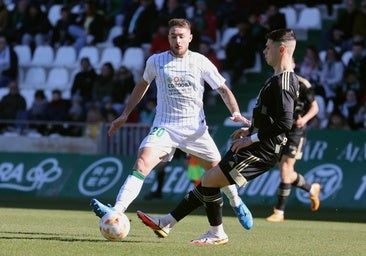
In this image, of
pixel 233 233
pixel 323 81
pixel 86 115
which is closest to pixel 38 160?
pixel 86 115

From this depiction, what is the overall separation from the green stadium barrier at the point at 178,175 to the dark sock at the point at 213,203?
8.16 metres

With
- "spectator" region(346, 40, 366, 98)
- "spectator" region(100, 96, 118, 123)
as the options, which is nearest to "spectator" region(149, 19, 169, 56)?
"spectator" region(100, 96, 118, 123)

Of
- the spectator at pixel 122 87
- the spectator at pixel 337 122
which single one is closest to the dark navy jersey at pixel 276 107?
the spectator at pixel 337 122

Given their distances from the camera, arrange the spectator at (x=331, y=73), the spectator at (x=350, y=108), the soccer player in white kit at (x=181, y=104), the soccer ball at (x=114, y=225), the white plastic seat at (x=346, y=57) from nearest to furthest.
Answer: the soccer ball at (x=114, y=225), the soccer player in white kit at (x=181, y=104), the spectator at (x=350, y=108), the spectator at (x=331, y=73), the white plastic seat at (x=346, y=57)

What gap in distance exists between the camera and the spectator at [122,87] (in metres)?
24.1

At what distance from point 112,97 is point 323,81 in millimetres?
4966

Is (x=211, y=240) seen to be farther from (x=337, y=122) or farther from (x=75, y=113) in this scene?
(x=75, y=113)

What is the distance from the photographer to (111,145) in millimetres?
22250

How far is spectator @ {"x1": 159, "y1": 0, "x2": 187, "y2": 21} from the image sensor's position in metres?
24.9

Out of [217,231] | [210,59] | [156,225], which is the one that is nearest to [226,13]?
[210,59]

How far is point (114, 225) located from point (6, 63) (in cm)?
1624

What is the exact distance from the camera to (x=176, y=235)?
A: 40.4ft

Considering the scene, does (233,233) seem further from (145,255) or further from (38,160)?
(38,160)

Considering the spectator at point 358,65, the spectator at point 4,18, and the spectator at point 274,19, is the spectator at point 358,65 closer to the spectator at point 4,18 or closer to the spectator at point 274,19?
the spectator at point 274,19
